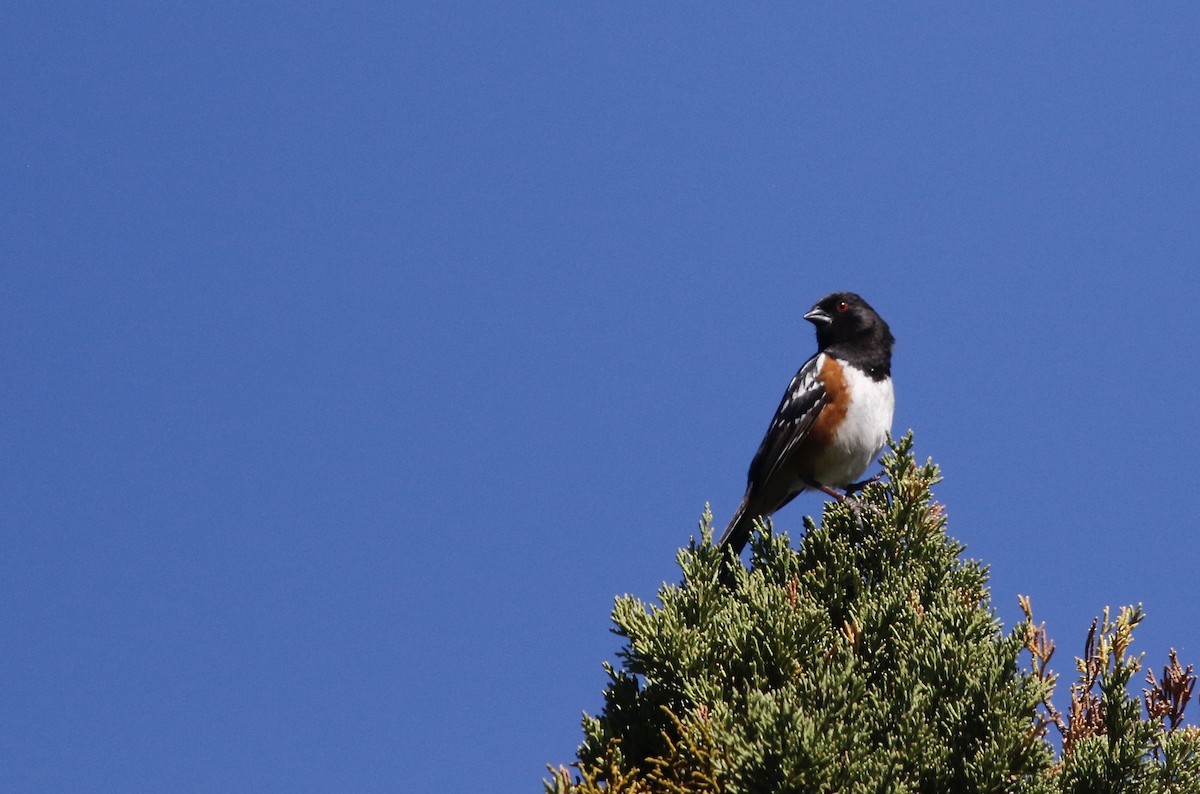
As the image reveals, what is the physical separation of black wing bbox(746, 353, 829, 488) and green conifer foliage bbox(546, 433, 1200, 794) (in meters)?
2.12

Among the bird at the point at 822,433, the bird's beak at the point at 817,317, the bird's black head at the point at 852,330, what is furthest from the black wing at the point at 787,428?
the bird's beak at the point at 817,317

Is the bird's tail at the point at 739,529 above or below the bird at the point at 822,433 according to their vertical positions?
below

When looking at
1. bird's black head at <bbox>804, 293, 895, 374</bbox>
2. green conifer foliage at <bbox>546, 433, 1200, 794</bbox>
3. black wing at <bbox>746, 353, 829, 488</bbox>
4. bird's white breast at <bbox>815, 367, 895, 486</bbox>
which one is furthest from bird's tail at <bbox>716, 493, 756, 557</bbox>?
green conifer foliage at <bbox>546, 433, 1200, 794</bbox>

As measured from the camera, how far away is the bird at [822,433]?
5473 mm

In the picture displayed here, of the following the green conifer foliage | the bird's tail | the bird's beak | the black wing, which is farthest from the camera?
the bird's beak

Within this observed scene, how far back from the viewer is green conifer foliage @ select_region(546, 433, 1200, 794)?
2.59m

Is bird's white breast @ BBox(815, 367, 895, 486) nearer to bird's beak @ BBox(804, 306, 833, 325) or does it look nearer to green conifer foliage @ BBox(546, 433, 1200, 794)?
bird's beak @ BBox(804, 306, 833, 325)

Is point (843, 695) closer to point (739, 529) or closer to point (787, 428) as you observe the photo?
point (739, 529)

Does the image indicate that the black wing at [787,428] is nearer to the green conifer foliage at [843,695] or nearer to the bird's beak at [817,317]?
the bird's beak at [817,317]

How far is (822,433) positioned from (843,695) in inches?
114

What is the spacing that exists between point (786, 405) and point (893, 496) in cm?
221

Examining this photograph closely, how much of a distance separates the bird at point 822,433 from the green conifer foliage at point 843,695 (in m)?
2.11

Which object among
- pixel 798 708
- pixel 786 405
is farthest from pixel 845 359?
pixel 798 708

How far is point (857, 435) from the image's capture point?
5480 mm
